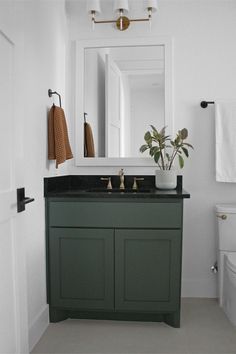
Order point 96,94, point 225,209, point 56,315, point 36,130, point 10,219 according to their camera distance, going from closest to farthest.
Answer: point 10,219 < point 36,130 < point 56,315 < point 225,209 < point 96,94

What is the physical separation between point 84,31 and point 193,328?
2.35 m

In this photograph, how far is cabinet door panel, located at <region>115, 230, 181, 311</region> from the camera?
2.08m

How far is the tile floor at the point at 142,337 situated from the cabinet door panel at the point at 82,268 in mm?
150

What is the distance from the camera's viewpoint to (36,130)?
78.2 inches

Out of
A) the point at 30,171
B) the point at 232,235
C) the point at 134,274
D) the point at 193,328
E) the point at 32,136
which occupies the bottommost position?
the point at 193,328

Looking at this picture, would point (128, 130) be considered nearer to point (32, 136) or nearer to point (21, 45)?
Result: point (32, 136)

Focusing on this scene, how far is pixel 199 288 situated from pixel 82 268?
1.06 meters

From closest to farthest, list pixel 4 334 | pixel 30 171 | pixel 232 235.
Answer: pixel 4 334
pixel 30 171
pixel 232 235

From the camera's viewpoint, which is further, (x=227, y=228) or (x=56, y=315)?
(x=227, y=228)

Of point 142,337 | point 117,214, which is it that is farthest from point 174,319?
point 117,214

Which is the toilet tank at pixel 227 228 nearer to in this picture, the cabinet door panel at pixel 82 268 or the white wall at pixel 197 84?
the white wall at pixel 197 84

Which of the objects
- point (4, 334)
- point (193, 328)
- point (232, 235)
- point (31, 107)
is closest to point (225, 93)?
point (232, 235)

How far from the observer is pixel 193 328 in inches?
83.5

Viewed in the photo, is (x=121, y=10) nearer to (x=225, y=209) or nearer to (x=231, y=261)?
(x=225, y=209)
